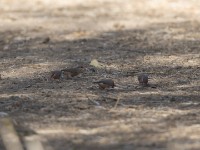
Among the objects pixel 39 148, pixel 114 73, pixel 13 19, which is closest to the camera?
pixel 39 148

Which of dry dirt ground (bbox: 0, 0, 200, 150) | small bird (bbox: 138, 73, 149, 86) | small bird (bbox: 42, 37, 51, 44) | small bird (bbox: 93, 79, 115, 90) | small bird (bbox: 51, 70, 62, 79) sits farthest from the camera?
small bird (bbox: 42, 37, 51, 44)

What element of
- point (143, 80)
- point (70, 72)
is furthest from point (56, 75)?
point (143, 80)

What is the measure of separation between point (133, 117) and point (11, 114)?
77 cm

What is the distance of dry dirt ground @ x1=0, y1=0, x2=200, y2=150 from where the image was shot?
12.6 feet

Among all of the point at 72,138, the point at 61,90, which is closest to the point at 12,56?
the point at 61,90

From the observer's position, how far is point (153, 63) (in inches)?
256

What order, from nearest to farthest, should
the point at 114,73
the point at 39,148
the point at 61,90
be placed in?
1. the point at 39,148
2. the point at 61,90
3. the point at 114,73

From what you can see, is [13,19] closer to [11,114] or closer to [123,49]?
[123,49]

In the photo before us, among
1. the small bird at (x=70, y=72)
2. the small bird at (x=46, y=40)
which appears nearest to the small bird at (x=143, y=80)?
the small bird at (x=70, y=72)

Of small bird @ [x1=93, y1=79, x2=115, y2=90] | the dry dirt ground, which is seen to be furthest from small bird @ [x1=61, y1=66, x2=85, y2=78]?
small bird @ [x1=93, y1=79, x2=115, y2=90]

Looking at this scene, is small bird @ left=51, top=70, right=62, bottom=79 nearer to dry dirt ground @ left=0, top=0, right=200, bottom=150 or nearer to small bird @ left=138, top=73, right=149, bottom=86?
dry dirt ground @ left=0, top=0, right=200, bottom=150

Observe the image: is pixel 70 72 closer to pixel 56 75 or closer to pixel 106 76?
pixel 56 75

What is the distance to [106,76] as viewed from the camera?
5.78 m

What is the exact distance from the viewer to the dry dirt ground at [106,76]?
3.83 meters
